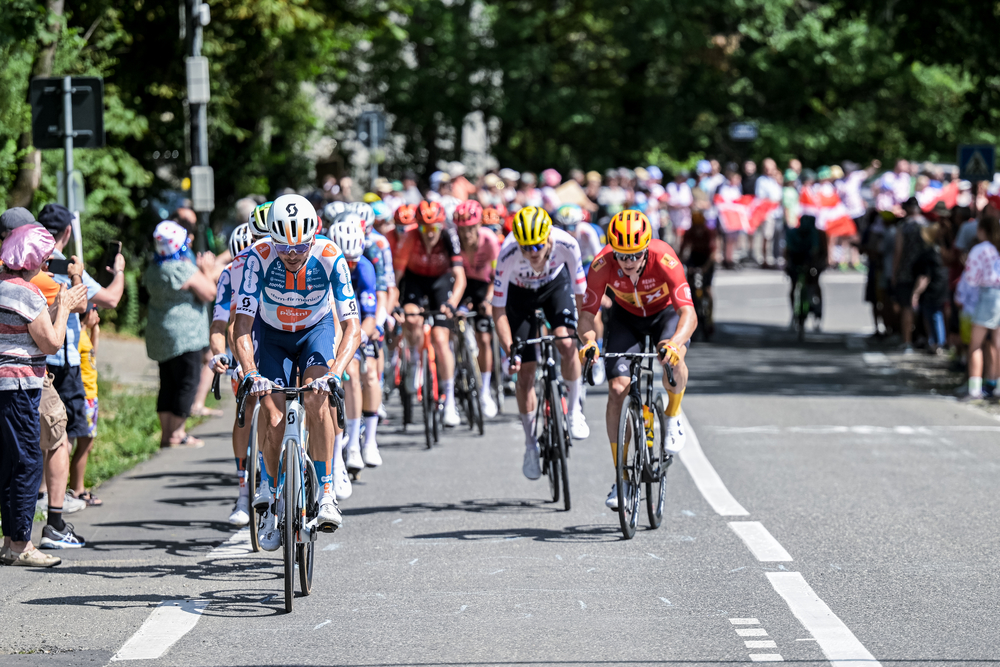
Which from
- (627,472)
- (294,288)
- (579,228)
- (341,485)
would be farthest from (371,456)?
(579,228)

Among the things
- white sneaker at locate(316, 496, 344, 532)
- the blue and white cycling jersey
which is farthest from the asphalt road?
the blue and white cycling jersey

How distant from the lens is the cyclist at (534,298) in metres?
9.98

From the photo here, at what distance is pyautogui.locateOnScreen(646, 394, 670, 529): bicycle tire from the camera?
890 centimetres

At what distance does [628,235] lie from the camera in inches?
346

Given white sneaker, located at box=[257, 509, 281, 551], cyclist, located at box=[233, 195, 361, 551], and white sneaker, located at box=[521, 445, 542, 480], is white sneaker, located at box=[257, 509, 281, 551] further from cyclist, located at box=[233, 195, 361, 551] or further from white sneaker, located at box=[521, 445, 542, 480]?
white sneaker, located at box=[521, 445, 542, 480]

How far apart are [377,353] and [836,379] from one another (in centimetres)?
792

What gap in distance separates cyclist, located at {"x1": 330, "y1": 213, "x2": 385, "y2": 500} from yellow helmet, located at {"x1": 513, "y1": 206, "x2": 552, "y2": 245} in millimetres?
1137

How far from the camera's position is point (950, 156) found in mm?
42969

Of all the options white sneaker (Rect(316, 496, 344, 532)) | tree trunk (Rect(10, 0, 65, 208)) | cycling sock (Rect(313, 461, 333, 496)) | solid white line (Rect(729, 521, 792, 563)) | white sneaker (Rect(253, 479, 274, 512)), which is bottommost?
solid white line (Rect(729, 521, 792, 563))

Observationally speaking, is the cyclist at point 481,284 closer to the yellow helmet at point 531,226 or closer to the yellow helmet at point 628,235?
the yellow helmet at point 531,226

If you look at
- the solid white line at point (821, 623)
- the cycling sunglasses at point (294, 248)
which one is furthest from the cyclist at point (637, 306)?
the cycling sunglasses at point (294, 248)

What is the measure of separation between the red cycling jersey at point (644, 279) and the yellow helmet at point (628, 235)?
0.82 ft

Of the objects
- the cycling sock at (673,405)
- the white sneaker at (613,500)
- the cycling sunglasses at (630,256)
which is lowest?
the white sneaker at (613,500)

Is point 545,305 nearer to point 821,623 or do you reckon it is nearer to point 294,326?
point 294,326
